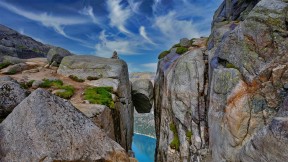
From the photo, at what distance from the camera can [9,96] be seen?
1202 cm

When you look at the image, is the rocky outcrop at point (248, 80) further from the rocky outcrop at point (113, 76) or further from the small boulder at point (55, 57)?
the small boulder at point (55, 57)

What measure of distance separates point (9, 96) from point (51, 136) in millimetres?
6172

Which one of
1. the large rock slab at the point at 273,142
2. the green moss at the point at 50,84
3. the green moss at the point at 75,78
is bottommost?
the large rock slab at the point at 273,142

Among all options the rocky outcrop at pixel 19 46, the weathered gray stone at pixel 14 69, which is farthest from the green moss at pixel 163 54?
the rocky outcrop at pixel 19 46

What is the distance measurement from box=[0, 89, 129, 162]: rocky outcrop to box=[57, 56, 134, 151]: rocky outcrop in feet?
51.2

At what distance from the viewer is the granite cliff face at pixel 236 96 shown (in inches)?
661

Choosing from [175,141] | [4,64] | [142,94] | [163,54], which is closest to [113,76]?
[142,94]

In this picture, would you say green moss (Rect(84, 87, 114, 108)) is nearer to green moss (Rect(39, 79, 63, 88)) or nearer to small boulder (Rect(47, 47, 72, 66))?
green moss (Rect(39, 79, 63, 88))

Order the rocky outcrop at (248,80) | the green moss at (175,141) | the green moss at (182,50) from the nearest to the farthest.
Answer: the rocky outcrop at (248,80) → the green moss at (175,141) → the green moss at (182,50)

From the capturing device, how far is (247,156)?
14.5 metres

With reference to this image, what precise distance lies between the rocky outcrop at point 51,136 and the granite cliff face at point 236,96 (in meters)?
9.07

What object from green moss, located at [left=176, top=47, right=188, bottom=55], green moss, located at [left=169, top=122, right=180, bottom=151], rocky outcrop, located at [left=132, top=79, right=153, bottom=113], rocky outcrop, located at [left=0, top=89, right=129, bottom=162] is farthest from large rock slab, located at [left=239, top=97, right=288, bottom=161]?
rocky outcrop, located at [left=132, top=79, right=153, bottom=113]

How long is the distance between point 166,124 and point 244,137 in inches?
571

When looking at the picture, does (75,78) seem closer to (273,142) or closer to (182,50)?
(182,50)
